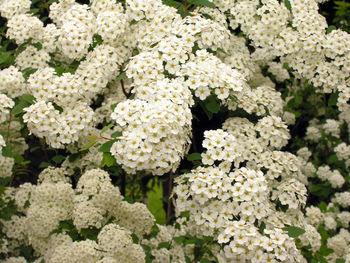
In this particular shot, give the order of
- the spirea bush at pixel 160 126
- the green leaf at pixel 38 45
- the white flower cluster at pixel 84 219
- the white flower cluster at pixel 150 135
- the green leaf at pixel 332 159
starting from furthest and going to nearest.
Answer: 1. the green leaf at pixel 332 159
2. the green leaf at pixel 38 45
3. the white flower cluster at pixel 84 219
4. the spirea bush at pixel 160 126
5. the white flower cluster at pixel 150 135

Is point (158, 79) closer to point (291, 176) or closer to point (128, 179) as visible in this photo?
point (291, 176)

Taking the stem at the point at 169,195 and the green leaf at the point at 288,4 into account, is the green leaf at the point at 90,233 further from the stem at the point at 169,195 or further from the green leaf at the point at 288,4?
the green leaf at the point at 288,4

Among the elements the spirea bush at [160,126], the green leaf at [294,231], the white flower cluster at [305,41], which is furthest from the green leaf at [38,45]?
the green leaf at [294,231]

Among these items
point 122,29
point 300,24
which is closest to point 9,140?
point 122,29

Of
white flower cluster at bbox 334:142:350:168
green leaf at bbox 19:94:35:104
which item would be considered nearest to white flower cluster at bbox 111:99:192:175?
green leaf at bbox 19:94:35:104

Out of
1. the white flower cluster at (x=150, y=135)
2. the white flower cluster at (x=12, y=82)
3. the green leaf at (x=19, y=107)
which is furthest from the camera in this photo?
the white flower cluster at (x=12, y=82)

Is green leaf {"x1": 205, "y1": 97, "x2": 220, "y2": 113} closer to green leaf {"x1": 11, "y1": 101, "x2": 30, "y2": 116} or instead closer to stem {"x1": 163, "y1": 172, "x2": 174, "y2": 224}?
stem {"x1": 163, "y1": 172, "x2": 174, "y2": 224}

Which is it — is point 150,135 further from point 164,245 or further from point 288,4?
point 288,4

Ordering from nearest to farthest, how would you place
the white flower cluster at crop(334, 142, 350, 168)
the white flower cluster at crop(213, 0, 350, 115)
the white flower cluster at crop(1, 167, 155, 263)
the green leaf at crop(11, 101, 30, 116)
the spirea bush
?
the spirea bush
the white flower cluster at crop(1, 167, 155, 263)
the green leaf at crop(11, 101, 30, 116)
the white flower cluster at crop(213, 0, 350, 115)
the white flower cluster at crop(334, 142, 350, 168)
